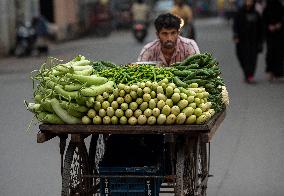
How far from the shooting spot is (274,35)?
19.8m

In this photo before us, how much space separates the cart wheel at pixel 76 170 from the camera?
6287mm

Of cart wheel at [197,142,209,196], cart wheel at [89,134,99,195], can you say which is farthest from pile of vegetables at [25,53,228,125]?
cart wheel at [197,142,209,196]

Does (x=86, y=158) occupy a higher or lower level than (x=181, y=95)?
lower

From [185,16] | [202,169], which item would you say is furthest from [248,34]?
[202,169]

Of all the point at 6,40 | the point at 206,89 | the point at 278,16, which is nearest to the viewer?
the point at 206,89

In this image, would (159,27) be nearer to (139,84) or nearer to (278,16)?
(139,84)

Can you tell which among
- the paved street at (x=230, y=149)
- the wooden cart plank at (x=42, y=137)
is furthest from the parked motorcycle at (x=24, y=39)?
the wooden cart plank at (x=42, y=137)

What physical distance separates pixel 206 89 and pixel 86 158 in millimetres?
972

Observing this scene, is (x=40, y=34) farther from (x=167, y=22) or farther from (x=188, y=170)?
(x=188, y=170)

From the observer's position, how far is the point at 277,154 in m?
10.8

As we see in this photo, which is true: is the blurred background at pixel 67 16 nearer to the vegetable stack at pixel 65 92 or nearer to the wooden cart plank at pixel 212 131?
the wooden cart plank at pixel 212 131

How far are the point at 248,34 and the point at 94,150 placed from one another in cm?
1252

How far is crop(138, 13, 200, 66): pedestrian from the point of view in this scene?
7.76m

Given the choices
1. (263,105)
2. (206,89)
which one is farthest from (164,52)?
(263,105)
